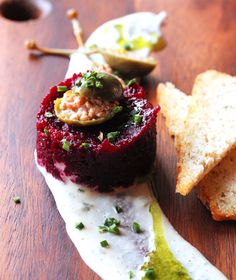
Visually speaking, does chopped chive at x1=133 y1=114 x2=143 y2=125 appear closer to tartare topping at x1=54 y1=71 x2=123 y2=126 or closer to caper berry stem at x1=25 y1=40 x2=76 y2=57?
tartare topping at x1=54 y1=71 x2=123 y2=126

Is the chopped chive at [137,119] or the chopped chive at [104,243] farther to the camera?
the chopped chive at [137,119]

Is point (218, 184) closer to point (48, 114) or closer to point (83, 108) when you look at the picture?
point (83, 108)

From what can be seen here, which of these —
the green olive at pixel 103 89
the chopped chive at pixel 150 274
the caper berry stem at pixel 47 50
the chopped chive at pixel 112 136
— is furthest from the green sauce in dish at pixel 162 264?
the caper berry stem at pixel 47 50

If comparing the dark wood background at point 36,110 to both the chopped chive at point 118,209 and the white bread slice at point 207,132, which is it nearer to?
the white bread slice at point 207,132

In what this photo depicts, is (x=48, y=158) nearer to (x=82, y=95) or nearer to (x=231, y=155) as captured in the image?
(x=82, y=95)

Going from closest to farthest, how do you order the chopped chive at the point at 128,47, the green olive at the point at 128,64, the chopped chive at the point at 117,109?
the chopped chive at the point at 117,109, the green olive at the point at 128,64, the chopped chive at the point at 128,47

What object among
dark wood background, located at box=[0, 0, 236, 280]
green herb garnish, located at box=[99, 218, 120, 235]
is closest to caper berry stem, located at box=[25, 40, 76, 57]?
dark wood background, located at box=[0, 0, 236, 280]
